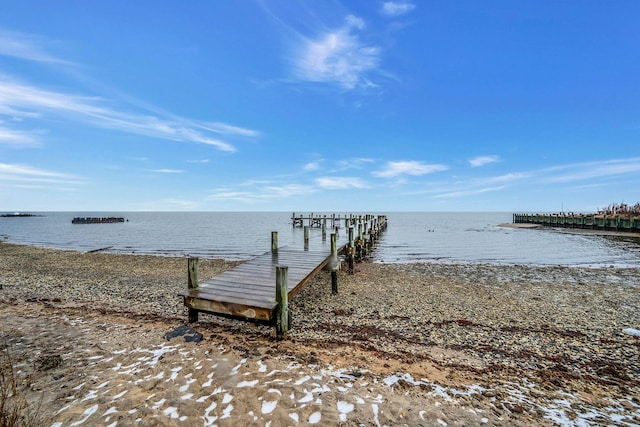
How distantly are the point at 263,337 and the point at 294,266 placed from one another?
4242mm

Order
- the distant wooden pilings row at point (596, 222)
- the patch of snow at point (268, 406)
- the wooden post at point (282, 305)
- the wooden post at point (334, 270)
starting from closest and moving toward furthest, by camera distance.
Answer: the patch of snow at point (268, 406)
the wooden post at point (282, 305)
the wooden post at point (334, 270)
the distant wooden pilings row at point (596, 222)

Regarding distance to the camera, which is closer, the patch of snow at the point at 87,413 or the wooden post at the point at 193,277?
the patch of snow at the point at 87,413

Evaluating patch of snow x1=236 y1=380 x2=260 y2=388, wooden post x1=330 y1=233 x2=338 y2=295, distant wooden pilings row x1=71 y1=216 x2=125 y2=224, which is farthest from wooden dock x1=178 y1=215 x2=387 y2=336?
distant wooden pilings row x1=71 y1=216 x2=125 y2=224

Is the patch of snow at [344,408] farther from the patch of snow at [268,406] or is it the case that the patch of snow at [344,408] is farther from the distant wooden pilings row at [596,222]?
the distant wooden pilings row at [596,222]

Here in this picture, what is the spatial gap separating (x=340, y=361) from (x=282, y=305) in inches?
67.4

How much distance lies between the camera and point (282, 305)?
629cm

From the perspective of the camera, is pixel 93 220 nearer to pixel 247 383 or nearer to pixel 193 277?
pixel 193 277

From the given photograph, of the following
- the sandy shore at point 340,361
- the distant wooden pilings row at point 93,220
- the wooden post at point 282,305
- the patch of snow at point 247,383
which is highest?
the distant wooden pilings row at point 93,220

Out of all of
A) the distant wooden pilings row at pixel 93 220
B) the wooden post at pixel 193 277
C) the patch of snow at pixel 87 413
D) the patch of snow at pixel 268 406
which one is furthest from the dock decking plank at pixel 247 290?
the distant wooden pilings row at pixel 93 220

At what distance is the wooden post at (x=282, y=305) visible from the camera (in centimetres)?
625

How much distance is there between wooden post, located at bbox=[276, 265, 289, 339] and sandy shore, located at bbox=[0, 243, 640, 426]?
0.31 meters

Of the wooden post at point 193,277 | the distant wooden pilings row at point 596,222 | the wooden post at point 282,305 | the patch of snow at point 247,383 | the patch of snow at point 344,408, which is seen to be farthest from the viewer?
the distant wooden pilings row at point 596,222

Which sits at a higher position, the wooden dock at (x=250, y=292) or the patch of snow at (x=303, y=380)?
the wooden dock at (x=250, y=292)

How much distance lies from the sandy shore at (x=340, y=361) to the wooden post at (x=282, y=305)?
308 millimetres
